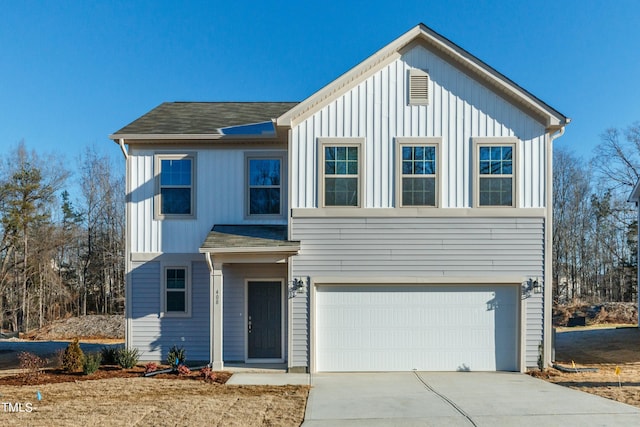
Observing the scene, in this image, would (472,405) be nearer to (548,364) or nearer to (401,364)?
(401,364)

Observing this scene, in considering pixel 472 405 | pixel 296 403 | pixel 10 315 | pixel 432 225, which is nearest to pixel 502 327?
pixel 432 225

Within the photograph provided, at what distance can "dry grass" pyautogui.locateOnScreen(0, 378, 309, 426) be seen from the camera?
689cm

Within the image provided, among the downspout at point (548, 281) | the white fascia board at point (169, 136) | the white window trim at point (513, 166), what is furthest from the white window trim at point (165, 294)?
the downspout at point (548, 281)

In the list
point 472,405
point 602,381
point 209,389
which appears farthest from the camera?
point 602,381

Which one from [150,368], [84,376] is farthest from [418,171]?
[84,376]

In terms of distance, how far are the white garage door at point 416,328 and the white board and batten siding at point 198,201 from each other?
2.83 m

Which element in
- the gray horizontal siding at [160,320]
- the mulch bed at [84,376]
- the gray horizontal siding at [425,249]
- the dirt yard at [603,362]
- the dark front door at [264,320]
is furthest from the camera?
the gray horizontal siding at [160,320]

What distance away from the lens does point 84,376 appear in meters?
10.3

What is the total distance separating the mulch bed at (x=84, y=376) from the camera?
9750 mm

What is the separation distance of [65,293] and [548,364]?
27.6 m

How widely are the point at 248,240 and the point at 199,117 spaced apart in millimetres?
4377

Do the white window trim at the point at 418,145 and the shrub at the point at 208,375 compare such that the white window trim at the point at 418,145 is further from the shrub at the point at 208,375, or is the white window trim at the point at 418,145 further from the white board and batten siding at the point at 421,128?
the shrub at the point at 208,375

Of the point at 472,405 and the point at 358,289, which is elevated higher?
the point at 358,289

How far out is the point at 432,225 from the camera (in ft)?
35.9
